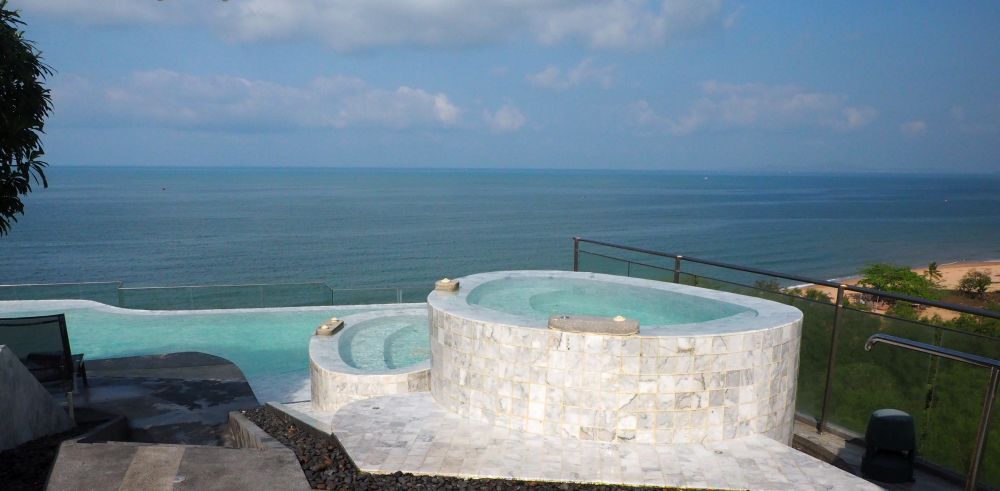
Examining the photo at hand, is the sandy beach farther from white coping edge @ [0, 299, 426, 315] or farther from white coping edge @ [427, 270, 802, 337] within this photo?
white coping edge @ [427, 270, 802, 337]

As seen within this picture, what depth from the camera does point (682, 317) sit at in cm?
890

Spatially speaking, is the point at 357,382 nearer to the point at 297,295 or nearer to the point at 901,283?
the point at 297,295

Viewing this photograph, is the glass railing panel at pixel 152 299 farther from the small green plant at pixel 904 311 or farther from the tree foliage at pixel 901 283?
the tree foliage at pixel 901 283

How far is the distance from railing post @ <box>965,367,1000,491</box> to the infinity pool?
9.61 metres

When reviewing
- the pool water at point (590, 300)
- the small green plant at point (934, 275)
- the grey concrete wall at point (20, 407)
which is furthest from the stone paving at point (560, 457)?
the small green plant at point (934, 275)

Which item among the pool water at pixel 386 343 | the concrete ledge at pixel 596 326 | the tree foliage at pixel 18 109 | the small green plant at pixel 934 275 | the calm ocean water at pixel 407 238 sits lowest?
the calm ocean water at pixel 407 238

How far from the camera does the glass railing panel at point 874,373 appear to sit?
677 centimetres

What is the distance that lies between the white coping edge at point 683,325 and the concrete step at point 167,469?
2.73 m

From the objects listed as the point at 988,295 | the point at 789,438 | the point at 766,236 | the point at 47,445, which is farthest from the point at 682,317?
the point at 766,236

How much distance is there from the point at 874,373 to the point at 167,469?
719cm

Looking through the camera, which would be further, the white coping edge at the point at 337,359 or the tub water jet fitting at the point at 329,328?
the tub water jet fitting at the point at 329,328

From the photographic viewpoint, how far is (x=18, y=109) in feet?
23.5

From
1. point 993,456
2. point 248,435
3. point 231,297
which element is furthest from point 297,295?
point 993,456

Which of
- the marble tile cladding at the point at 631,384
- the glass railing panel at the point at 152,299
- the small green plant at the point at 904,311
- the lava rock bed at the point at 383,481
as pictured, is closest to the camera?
the lava rock bed at the point at 383,481
